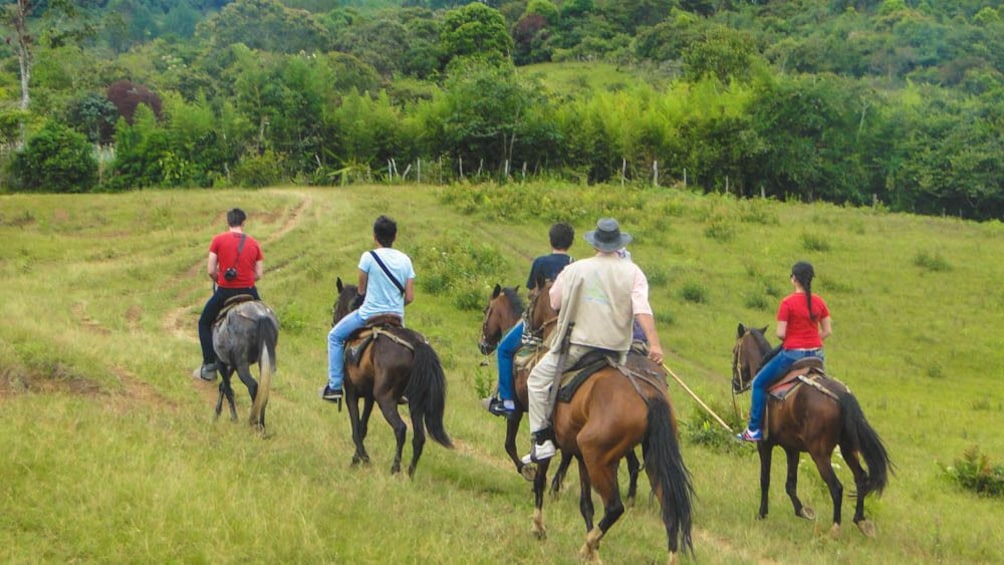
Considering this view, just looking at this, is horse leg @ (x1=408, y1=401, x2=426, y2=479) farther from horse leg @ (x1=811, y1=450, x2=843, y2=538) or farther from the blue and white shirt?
horse leg @ (x1=811, y1=450, x2=843, y2=538)

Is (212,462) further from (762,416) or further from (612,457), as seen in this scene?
(762,416)

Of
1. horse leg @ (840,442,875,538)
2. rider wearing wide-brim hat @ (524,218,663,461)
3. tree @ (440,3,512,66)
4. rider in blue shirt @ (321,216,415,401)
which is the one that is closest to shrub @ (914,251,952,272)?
horse leg @ (840,442,875,538)

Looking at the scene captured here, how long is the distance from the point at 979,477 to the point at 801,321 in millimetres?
5170

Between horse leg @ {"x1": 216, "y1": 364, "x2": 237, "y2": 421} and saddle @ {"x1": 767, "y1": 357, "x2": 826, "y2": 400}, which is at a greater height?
saddle @ {"x1": 767, "y1": 357, "x2": 826, "y2": 400}

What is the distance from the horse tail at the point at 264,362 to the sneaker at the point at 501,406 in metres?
2.35

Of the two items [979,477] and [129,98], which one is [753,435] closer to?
[979,477]

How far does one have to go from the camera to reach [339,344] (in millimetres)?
9883

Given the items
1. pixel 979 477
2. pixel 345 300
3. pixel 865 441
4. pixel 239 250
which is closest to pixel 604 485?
pixel 865 441

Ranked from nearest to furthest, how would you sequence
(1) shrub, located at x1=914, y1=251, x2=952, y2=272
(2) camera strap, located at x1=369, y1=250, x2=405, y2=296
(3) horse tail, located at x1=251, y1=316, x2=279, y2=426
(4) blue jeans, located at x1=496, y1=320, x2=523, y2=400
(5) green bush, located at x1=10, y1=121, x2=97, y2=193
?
(2) camera strap, located at x1=369, y1=250, x2=405, y2=296, (4) blue jeans, located at x1=496, y1=320, x2=523, y2=400, (3) horse tail, located at x1=251, y1=316, x2=279, y2=426, (1) shrub, located at x1=914, y1=251, x2=952, y2=272, (5) green bush, located at x1=10, y1=121, x2=97, y2=193

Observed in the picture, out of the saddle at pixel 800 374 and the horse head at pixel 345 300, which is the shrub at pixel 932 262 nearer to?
the saddle at pixel 800 374

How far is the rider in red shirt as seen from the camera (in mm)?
10797

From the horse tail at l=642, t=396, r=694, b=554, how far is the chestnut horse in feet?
3.21

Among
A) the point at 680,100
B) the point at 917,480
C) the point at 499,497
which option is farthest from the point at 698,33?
the point at 499,497

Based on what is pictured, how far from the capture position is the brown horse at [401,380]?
9227 millimetres
